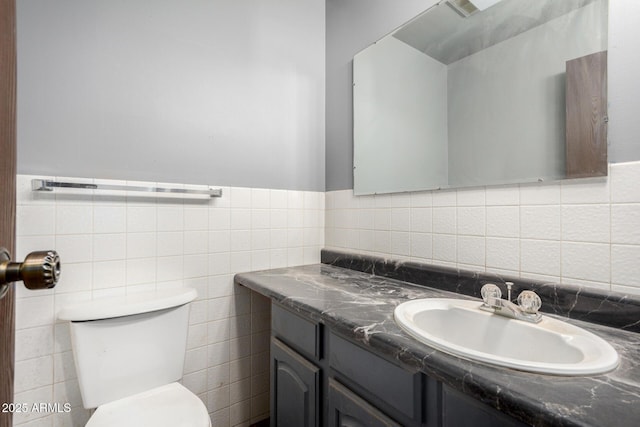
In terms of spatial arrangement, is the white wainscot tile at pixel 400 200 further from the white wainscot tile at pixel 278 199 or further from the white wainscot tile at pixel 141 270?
the white wainscot tile at pixel 141 270

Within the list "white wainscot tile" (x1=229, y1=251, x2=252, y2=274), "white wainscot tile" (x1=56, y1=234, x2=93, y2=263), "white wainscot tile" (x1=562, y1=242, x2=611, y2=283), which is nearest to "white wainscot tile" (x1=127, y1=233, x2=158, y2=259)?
"white wainscot tile" (x1=56, y1=234, x2=93, y2=263)

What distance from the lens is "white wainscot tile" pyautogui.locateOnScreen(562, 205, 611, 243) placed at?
0.82 m

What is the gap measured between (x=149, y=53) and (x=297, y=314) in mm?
1294

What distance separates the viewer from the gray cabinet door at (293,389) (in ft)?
3.27

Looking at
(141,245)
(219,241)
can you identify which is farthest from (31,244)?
(219,241)

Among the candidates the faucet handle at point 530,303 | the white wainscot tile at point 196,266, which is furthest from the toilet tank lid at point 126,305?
the faucet handle at point 530,303

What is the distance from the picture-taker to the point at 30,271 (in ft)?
1.16

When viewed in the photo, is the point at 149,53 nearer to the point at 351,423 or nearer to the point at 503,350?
the point at 351,423

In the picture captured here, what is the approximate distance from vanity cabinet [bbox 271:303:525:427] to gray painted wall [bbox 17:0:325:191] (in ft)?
2.80

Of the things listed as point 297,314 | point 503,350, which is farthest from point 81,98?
point 503,350

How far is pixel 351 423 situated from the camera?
0.84 metres

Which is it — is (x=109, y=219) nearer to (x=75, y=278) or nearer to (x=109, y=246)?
(x=109, y=246)

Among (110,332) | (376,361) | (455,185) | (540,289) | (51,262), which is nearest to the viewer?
(51,262)

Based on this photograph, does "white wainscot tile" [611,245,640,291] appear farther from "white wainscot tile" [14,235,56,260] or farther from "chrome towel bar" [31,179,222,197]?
"white wainscot tile" [14,235,56,260]
